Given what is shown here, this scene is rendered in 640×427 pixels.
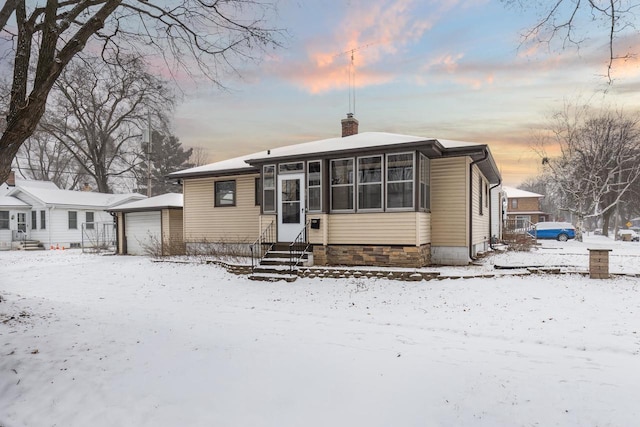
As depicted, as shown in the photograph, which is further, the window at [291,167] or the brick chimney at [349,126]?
the brick chimney at [349,126]

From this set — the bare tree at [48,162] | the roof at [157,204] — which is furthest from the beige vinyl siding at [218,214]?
the bare tree at [48,162]

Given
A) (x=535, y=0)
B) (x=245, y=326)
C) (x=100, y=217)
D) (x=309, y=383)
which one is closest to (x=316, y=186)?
(x=245, y=326)

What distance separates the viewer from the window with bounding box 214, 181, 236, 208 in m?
15.1

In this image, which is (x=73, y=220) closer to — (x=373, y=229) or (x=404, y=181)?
(x=373, y=229)

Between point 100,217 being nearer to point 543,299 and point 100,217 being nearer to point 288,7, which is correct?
point 288,7

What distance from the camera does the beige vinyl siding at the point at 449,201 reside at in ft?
37.0

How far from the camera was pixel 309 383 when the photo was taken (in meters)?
4.21

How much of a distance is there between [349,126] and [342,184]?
5.22 m

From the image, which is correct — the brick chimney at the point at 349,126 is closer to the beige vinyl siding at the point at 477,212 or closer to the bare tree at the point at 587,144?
the beige vinyl siding at the point at 477,212

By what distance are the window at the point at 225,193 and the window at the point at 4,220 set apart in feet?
56.2

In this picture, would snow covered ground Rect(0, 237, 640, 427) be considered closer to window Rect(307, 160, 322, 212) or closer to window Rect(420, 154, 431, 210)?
window Rect(420, 154, 431, 210)

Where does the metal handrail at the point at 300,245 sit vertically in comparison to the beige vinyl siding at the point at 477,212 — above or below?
below

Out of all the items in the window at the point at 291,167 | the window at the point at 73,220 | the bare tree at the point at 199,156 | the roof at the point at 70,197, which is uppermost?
the bare tree at the point at 199,156

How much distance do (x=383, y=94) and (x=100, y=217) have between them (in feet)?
71.3
